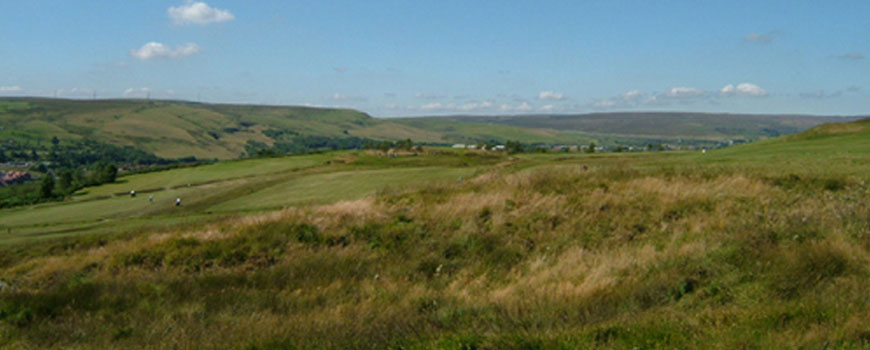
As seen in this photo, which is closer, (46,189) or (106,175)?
(46,189)

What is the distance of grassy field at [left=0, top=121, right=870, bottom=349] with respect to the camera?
6203mm

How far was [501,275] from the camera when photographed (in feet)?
31.0

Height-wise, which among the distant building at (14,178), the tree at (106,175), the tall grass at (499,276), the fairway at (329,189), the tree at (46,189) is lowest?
the distant building at (14,178)

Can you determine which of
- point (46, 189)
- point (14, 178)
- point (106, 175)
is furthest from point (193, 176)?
point (14, 178)

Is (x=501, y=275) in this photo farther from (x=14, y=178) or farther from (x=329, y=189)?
(x=14, y=178)

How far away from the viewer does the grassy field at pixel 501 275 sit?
6.20 metres

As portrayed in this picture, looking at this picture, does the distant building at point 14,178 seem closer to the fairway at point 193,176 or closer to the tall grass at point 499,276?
the fairway at point 193,176

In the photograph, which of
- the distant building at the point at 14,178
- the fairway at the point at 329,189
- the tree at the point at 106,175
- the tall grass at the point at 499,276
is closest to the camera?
the tall grass at the point at 499,276

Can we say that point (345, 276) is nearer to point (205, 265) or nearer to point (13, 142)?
point (205, 265)

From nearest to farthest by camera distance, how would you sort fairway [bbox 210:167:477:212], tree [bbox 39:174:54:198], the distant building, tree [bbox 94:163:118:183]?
fairway [bbox 210:167:477:212] < tree [bbox 39:174:54:198] < tree [bbox 94:163:118:183] < the distant building

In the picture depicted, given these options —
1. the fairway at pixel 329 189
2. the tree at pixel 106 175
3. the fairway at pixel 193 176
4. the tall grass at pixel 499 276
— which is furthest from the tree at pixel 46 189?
the tall grass at pixel 499 276

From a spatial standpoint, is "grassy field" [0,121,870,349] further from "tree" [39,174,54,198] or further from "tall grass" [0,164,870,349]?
"tree" [39,174,54,198]

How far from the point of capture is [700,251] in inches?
361

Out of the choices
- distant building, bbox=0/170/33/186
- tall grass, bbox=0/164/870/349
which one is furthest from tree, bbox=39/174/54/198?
tall grass, bbox=0/164/870/349
